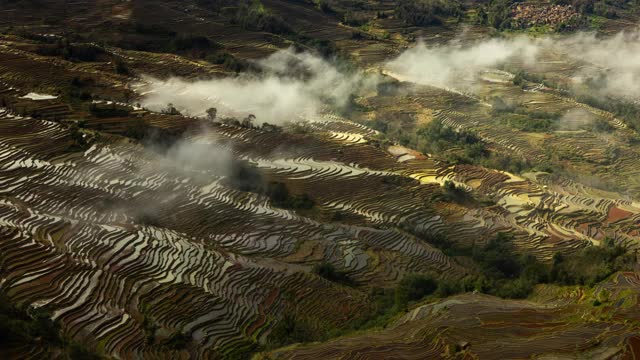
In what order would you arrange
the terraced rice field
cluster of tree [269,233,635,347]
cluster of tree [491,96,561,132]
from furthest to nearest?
1. cluster of tree [491,96,561,132]
2. cluster of tree [269,233,635,347]
3. the terraced rice field

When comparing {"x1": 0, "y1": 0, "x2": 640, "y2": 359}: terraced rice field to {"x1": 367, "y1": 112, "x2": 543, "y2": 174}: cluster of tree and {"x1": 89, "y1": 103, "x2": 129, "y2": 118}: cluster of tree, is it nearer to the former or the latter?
{"x1": 89, "y1": 103, "x2": 129, "y2": 118}: cluster of tree

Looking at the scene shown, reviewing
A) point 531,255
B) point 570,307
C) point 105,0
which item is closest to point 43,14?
point 105,0

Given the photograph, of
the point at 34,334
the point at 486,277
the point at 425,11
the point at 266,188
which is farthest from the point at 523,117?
the point at 34,334

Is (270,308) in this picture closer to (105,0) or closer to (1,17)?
(1,17)

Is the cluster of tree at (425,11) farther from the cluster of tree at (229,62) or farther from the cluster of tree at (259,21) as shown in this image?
the cluster of tree at (229,62)

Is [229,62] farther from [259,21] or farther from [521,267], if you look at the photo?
[521,267]

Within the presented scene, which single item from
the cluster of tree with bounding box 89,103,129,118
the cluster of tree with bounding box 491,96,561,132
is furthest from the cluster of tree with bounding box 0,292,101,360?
the cluster of tree with bounding box 491,96,561,132

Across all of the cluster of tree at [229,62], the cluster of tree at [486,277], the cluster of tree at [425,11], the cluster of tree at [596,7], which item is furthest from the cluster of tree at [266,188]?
the cluster of tree at [596,7]

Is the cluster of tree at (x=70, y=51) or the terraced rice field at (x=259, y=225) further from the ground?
the cluster of tree at (x=70, y=51)
